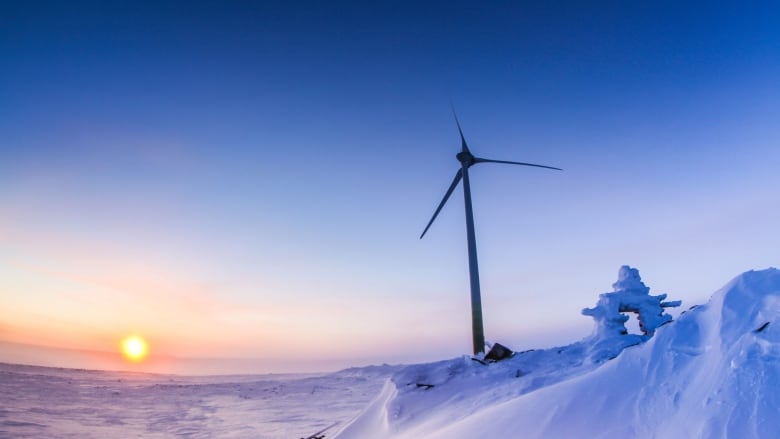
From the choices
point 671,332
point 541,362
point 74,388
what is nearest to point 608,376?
point 671,332

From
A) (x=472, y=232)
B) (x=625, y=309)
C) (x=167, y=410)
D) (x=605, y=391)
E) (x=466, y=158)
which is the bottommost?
(x=167, y=410)

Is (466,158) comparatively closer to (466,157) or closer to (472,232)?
(466,157)

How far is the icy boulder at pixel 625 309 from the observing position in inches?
371

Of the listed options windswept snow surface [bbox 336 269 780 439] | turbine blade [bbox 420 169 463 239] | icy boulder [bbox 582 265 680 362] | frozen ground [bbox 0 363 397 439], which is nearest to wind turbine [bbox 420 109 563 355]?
turbine blade [bbox 420 169 463 239]

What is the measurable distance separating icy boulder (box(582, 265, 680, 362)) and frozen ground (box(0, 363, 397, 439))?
761 centimetres

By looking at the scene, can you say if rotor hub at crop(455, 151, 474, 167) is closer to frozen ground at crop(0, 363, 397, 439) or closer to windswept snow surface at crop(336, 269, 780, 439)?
frozen ground at crop(0, 363, 397, 439)

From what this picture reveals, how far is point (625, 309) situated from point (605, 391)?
6.97 meters

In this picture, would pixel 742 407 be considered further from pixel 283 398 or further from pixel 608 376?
pixel 283 398

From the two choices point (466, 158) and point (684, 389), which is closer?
point (684, 389)

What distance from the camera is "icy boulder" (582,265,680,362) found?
30.9 feet

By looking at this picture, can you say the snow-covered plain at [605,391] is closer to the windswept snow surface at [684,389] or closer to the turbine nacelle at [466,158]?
the windswept snow surface at [684,389]

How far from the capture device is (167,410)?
19.4 metres

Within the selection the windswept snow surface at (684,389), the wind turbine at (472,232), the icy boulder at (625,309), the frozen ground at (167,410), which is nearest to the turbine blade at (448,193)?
the wind turbine at (472,232)

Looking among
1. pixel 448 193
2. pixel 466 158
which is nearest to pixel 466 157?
pixel 466 158
